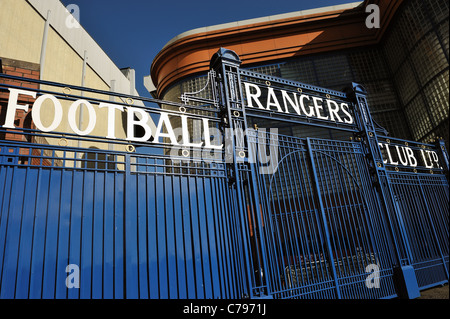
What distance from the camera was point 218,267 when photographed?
4.34 m

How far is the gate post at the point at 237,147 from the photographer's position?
180 inches

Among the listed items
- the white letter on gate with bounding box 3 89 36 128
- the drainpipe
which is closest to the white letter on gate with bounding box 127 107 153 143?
the white letter on gate with bounding box 3 89 36 128

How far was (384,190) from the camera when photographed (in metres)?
6.97

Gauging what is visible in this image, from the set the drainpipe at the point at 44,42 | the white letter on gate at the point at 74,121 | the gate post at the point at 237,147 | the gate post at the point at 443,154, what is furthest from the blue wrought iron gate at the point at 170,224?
the drainpipe at the point at 44,42

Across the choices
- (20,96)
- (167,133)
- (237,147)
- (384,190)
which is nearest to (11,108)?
(20,96)

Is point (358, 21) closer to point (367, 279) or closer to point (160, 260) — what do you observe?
point (367, 279)

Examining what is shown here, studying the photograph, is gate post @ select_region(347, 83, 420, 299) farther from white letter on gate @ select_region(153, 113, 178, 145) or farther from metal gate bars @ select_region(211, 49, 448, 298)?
white letter on gate @ select_region(153, 113, 178, 145)

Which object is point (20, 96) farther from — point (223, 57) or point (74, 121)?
point (223, 57)

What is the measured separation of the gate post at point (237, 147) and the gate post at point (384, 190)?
3.38 metres

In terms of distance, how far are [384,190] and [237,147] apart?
414 cm

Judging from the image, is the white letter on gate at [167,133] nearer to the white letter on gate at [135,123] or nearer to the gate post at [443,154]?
the white letter on gate at [135,123]

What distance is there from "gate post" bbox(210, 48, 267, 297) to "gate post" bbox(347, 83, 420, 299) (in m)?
3.38

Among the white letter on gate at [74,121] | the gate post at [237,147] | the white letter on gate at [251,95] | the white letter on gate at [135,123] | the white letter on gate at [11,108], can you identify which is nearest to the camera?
the white letter on gate at [11,108]

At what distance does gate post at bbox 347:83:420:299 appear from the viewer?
5930 millimetres
